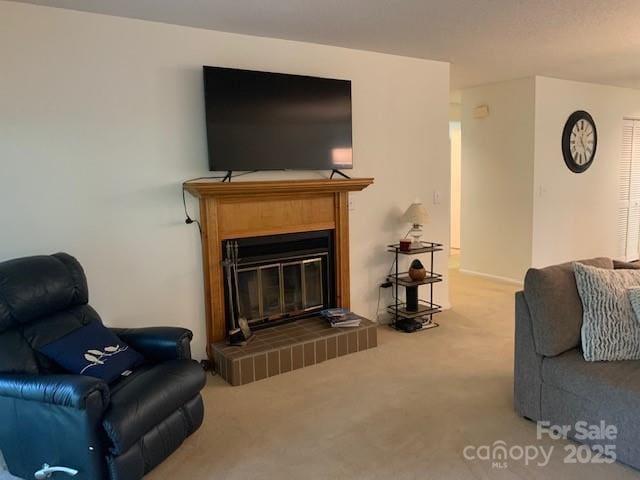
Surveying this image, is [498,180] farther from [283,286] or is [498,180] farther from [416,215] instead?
[283,286]

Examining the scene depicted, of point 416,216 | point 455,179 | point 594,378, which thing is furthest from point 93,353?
point 455,179

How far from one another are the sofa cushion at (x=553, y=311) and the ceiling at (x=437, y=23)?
1.66 m

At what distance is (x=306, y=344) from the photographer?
11.6 feet

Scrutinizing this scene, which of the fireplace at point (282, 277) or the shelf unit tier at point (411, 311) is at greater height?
the fireplace at point (282, 277)

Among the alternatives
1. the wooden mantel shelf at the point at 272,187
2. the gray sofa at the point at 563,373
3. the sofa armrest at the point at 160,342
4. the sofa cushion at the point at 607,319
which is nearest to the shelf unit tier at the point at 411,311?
the wooden mantel shelf at the point at 272,187

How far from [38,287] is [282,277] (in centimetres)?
177

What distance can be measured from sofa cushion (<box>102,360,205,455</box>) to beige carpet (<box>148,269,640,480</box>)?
308mm

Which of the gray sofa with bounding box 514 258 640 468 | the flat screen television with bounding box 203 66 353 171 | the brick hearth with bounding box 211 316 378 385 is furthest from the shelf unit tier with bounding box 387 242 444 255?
Answer: the gray sofa with bounding box 514 258 640 468

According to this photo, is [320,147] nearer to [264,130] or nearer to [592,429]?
[264,130]

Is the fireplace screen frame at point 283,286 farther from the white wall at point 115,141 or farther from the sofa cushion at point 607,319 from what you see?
the sofa cushion at point 607,319

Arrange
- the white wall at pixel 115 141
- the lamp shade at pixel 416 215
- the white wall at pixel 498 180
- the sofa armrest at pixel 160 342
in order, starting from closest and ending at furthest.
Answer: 1. the sofa armrest at pixel 160 342
2. the white wall at pixel 115 141
3. the lamp shade at pixel 416 215
4. the white wall at pixel 498 180

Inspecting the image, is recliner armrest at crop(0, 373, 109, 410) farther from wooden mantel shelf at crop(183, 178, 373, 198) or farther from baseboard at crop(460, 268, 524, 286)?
baseboard at crop(460, 268, 524, 286)

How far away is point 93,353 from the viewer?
250cm

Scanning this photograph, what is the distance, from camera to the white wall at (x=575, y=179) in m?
5.54
